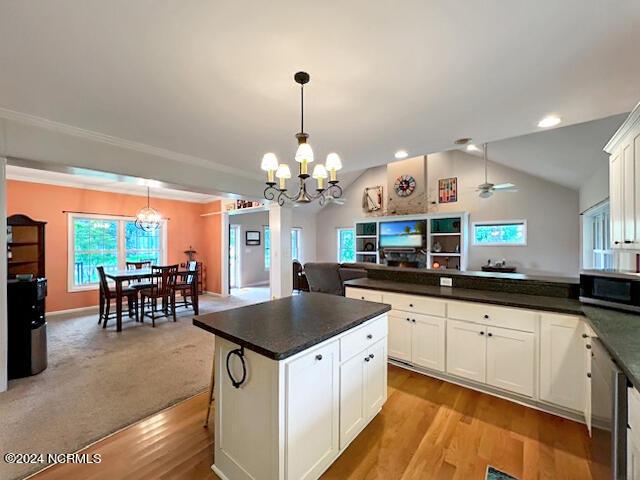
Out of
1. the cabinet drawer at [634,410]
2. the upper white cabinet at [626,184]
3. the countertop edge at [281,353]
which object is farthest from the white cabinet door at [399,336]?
the upper white cabinet at [626,184]

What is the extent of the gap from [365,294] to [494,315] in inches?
50.9

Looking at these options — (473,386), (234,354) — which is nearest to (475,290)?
(473,386)

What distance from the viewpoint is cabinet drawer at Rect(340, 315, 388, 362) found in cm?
178

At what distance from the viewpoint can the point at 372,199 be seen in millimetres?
8891

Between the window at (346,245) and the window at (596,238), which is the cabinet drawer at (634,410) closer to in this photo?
the window at (596,238)

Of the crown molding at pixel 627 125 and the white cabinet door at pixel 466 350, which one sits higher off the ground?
the crown molding at pixel 627 125

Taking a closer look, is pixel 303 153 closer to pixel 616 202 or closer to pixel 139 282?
pixel 616 202

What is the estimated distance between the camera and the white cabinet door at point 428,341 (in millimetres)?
2691

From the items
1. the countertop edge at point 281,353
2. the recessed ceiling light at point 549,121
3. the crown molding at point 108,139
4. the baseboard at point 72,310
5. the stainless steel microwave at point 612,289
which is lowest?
the baseboard at point 72,310

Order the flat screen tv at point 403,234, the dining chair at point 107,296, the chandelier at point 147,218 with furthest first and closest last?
the flat screen tv at point 403,234 → the chandelier at point 147,218 → the dining chair at point 107,296

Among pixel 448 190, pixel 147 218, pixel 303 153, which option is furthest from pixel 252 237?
pixel 303 153

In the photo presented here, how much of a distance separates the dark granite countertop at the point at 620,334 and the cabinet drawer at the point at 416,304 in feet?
3.37

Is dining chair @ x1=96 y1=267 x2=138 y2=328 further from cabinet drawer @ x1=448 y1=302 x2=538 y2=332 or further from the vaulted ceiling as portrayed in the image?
cabinet drawer @ x1=448 y1=302 x2=538 y2=332

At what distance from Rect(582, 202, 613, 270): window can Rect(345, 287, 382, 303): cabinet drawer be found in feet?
12.7
